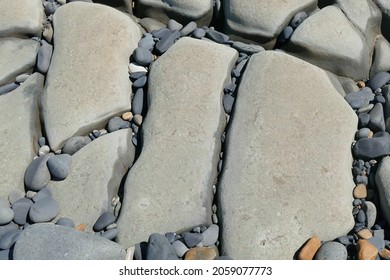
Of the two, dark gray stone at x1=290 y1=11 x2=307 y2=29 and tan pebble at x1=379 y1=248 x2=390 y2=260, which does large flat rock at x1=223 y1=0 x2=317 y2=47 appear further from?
tan pebble at x1=379 y1=248 x2=390 y2=260

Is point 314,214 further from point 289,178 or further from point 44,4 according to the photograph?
point 44,4

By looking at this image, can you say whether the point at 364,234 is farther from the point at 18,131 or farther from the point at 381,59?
the point at 18,131

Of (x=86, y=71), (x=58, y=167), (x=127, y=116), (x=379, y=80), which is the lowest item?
(x=58, y=167)

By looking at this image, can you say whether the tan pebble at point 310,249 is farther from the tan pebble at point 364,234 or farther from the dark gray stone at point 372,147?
the dark gray stone at point 372,147

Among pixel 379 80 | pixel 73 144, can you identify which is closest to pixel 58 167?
pixel 73 144
